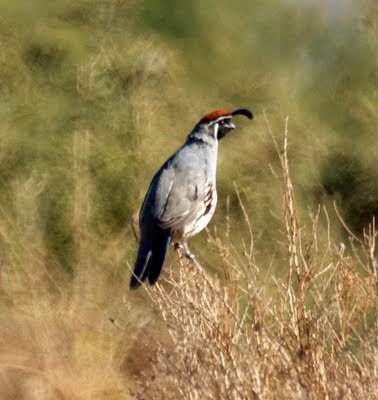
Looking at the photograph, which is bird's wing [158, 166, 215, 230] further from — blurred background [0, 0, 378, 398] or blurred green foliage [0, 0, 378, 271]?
blurred green foliage [0, 0, 378, 271]

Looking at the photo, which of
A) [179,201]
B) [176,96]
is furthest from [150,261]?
[176,96]

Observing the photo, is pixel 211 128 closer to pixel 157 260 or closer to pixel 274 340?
pixel 157 260

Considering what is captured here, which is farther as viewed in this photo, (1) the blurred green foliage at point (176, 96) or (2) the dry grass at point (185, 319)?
(1) the blurred green foliage at point (176, 96)

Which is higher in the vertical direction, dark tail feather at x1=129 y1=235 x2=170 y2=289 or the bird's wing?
the bird's wing

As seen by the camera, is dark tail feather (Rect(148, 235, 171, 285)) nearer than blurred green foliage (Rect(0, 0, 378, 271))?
Yes

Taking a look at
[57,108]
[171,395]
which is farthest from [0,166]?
[171,395]

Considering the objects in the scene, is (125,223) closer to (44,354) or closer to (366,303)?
(44,354)

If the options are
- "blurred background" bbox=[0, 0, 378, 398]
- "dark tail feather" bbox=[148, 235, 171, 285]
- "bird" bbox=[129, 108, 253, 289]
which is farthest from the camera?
"blurred background" bbox=[0, 0, 378, 398]

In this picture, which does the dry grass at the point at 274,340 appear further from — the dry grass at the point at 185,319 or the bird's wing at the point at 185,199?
the bird's wing at the point at 185,199

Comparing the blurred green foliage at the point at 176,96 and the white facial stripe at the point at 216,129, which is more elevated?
the white facial stripe at the point at 216,129

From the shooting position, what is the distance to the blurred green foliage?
926 centimetres

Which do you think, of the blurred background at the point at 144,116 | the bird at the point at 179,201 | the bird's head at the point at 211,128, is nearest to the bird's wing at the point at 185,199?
the bird at the point at 179,201

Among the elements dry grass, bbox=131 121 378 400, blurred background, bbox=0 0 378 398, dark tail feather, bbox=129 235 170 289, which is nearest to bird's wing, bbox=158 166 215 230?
dark tail feather, bbox=129 235 170 289

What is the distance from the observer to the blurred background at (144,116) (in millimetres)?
8984
